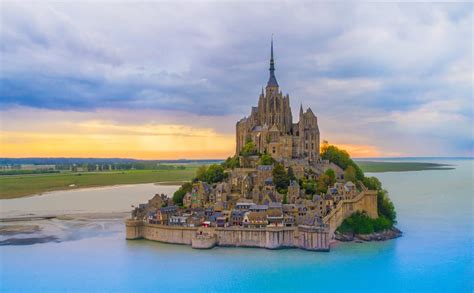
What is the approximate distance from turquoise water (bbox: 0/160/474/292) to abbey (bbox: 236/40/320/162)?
13.4 metres

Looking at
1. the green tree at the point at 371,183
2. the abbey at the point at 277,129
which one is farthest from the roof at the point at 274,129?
the green tree at the point at 371,183

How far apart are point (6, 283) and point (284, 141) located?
25712 millimetres

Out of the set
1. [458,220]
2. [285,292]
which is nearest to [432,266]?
[285,292]

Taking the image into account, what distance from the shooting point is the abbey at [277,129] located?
142 feet

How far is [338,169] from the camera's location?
1679 inches

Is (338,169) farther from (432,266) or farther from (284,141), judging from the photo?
(432,266)

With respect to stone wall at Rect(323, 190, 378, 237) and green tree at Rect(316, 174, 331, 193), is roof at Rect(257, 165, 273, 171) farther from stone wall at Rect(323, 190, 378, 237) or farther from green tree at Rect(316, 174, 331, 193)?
stone wall at Rect(323, 190, 378, 237)

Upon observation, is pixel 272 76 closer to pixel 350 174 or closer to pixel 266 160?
pixel 266 160

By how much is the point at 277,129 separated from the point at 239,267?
1993 centimetres

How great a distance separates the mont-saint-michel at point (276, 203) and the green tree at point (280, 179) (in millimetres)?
79

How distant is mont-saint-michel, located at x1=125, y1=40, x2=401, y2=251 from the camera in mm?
29953

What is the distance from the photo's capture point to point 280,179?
3631 centimetres

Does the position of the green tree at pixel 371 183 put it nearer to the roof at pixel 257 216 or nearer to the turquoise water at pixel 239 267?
the turquoise water at pixel 239 267

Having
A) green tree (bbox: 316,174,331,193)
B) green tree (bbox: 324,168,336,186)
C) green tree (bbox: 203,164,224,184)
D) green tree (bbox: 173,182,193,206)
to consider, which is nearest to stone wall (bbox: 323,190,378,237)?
green tree (bbox: 316,174,331,193)
